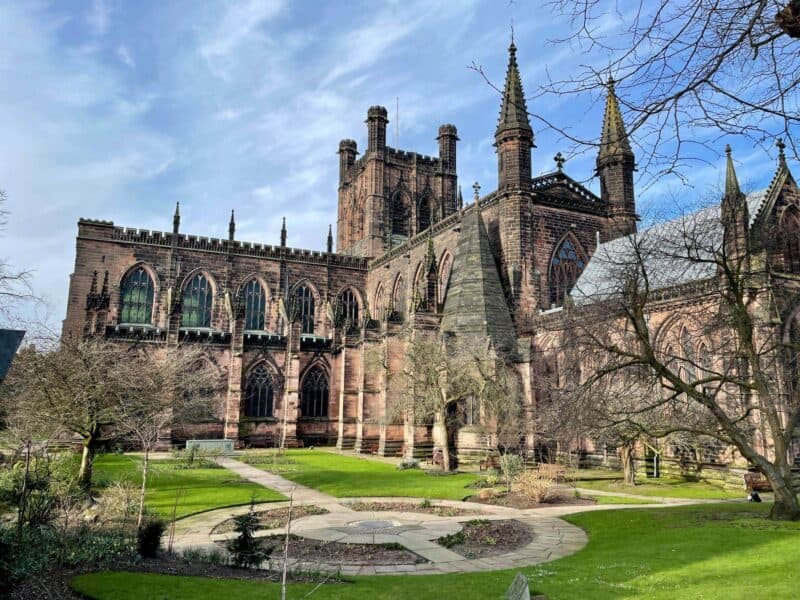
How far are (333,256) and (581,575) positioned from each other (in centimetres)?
4419

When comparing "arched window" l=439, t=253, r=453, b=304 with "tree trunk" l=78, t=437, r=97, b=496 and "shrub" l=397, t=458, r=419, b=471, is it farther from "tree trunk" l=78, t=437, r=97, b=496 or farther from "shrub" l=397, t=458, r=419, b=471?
"tree trunk" l=78, t=437, r=97, b=496

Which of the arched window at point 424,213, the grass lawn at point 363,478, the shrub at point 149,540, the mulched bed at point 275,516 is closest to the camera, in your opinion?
the shrub at point 149,540

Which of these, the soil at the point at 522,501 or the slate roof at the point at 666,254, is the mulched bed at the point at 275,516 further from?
the slate roof at the point at 666,254

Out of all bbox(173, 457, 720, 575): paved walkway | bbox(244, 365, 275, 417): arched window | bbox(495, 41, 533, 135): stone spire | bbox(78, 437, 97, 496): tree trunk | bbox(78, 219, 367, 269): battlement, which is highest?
bbox(495, 41, 533, 135): stone spire

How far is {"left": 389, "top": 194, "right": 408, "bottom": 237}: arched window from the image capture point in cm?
5684

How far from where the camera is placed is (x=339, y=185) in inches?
2470

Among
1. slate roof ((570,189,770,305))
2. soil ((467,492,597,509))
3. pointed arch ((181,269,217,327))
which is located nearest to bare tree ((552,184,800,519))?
slate roof ((570,189,770,305))

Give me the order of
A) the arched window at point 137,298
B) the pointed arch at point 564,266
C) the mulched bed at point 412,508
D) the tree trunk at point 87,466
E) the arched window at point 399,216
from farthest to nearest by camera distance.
→ the arched window at point 399,216
the arched window at point 137,298
the pointed arch at point 564,266
the tree trunk at point 87,466
the mulched bed at point 412,508

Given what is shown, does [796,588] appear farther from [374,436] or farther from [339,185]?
[339,185]

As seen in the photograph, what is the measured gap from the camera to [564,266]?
117ft

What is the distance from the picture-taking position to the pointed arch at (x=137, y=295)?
4441 cm

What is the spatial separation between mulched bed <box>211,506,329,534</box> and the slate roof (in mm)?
9420

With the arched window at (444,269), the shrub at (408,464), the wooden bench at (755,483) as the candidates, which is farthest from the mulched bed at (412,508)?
the arched window at (444,269)

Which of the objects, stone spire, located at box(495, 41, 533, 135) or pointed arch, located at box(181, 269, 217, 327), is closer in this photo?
stone spire, located at box(495, 41, 533, 135)
